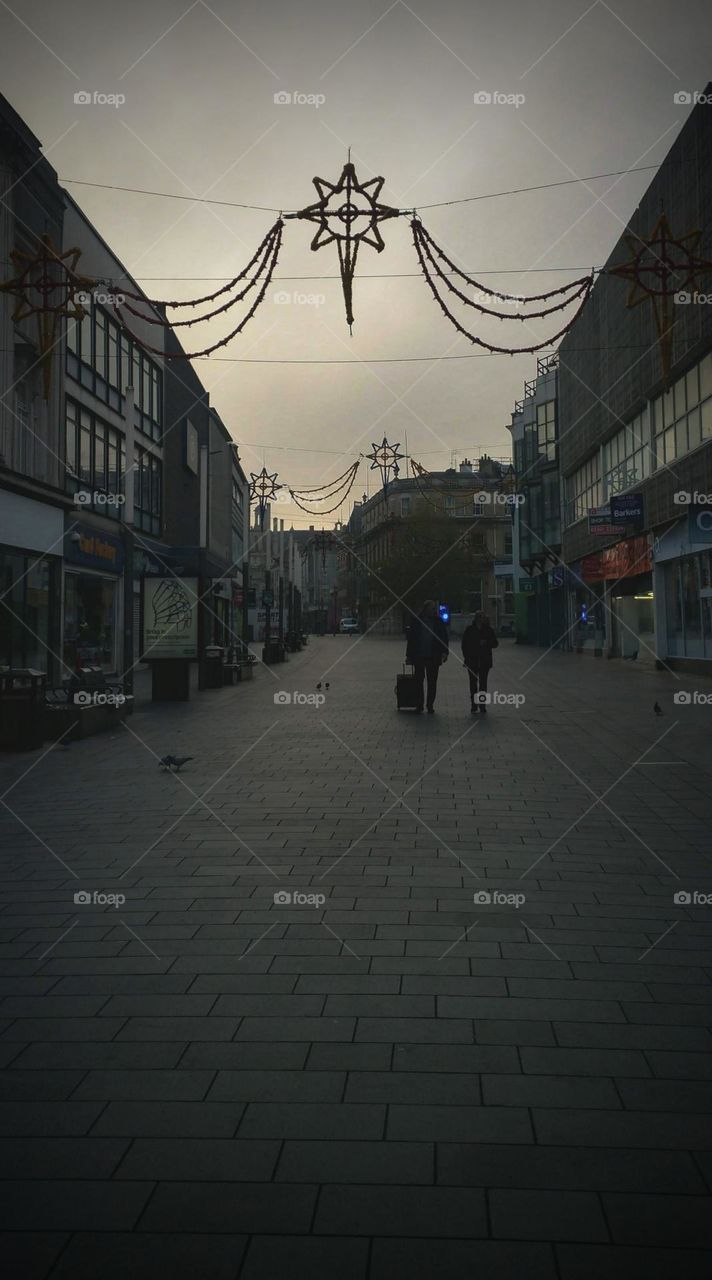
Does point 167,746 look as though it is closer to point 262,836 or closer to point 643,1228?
point 262,836

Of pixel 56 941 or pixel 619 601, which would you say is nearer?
pixel 56 941

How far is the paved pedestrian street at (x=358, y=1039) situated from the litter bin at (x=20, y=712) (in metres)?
→ 4.16

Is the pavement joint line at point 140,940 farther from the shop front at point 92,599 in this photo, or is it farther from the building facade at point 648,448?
the shop front at point 92,599

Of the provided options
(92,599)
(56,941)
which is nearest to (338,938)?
(56,941)

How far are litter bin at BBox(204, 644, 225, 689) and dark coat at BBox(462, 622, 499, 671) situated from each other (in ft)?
26.8

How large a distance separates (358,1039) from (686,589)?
22751 mm

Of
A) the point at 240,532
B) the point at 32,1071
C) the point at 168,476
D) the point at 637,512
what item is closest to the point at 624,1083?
the point at 32,1071

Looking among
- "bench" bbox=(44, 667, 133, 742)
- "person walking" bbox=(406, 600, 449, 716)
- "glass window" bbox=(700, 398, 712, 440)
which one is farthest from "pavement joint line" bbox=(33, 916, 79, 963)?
"glass window" bbox=(700, 398, 712, 440)

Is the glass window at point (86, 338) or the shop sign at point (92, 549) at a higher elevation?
the glass window at point (86, 338)

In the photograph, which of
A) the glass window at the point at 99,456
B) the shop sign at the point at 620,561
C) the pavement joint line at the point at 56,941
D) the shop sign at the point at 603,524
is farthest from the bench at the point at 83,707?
the shop sign at the point at 603,524

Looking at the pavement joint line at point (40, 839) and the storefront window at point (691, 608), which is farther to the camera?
the storefront window at point (691, 608)

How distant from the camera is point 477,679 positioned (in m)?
16.8

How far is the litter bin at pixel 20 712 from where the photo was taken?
467 inches

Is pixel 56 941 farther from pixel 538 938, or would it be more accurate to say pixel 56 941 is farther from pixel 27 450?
pixel 27 450
